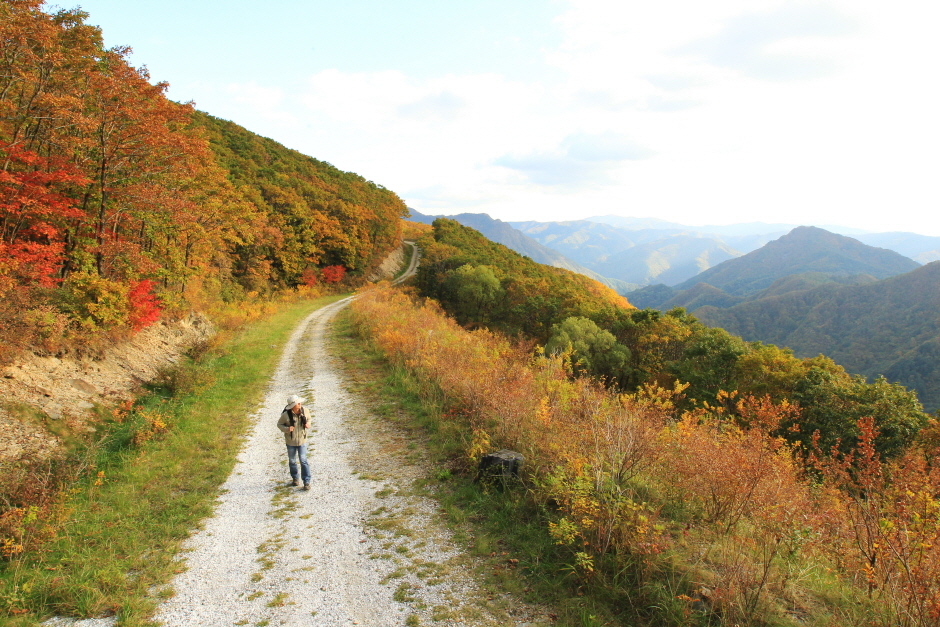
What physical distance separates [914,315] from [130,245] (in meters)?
219

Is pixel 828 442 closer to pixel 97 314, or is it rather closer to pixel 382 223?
pixel 97 314

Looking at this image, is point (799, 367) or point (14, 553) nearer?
point (14, 553)

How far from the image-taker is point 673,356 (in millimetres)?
32250

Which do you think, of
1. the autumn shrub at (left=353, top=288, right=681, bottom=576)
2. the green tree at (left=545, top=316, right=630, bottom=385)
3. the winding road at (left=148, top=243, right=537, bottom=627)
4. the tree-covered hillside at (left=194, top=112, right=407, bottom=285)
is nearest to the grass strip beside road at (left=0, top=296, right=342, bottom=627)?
the winding road at (left=148, top=243, right=537, bottom=627)

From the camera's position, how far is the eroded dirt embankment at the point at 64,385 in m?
7.89

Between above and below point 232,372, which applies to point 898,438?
below

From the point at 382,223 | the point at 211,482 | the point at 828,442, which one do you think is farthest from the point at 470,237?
the point at 211,482

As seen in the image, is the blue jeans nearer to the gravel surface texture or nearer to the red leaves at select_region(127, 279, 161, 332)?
the gravel surface texture

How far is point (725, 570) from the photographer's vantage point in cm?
432

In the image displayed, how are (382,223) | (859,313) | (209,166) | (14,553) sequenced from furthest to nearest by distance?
1. (859,313)
2. (382,223)
3. (209,166)
4. (14,553)

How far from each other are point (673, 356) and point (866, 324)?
7360 inches

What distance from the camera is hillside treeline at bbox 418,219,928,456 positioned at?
17.5 m

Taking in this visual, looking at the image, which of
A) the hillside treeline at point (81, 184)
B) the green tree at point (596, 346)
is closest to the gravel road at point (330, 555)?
the hillside treeline at point (81, 184)

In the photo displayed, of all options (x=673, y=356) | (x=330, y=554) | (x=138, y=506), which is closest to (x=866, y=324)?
(x=673, y=356)
